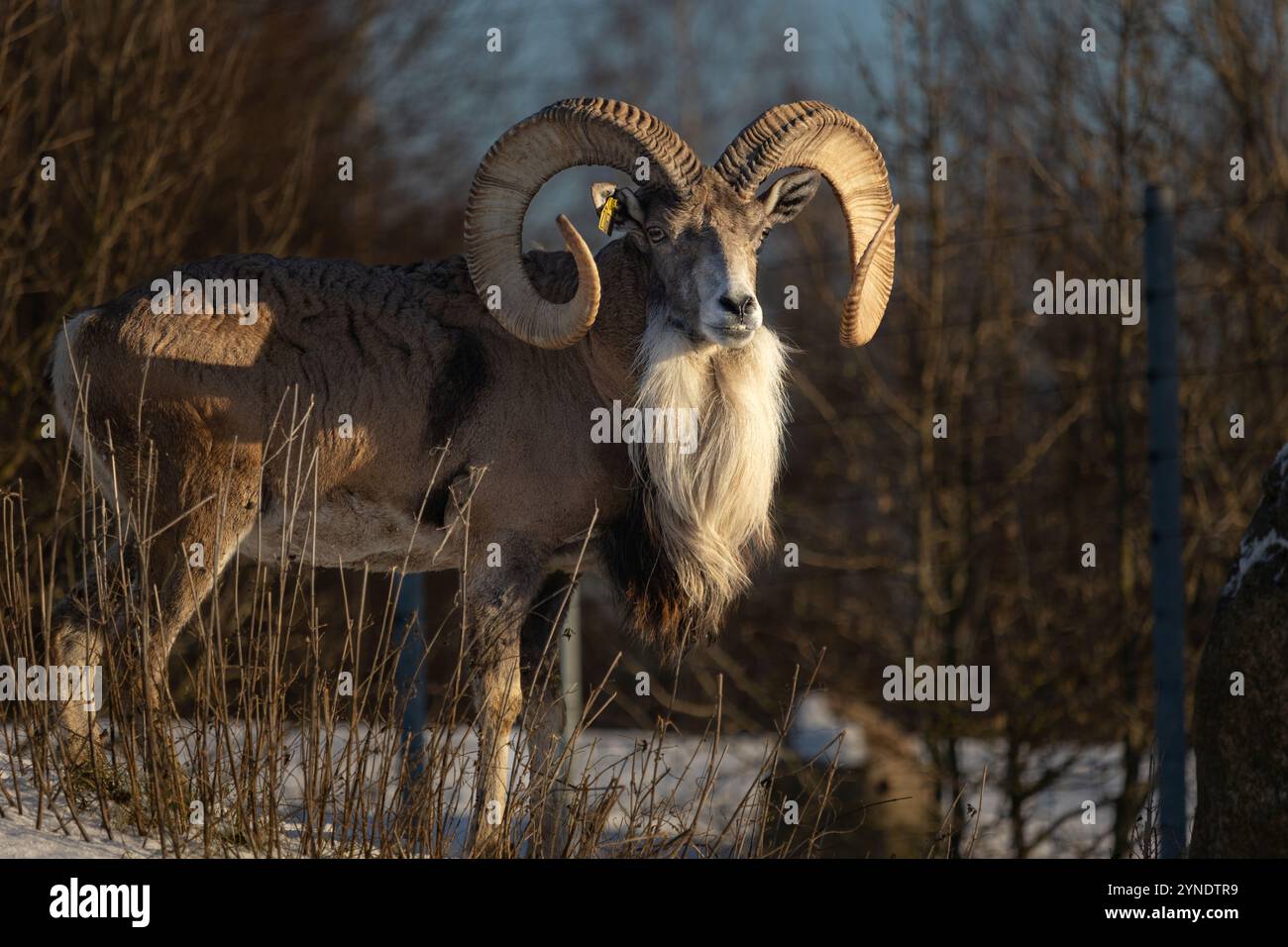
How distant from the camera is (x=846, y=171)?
7.46 metres

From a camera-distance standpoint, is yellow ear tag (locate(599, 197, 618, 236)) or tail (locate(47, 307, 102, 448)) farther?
yellow ear tag (locate(599, 197, 618, 236))

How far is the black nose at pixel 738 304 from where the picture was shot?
21.0 ft

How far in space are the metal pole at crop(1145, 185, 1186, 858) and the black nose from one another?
8.35ft

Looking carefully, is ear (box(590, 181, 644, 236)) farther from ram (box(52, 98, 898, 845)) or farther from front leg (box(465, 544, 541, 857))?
front leg (box(465, 544, 541, 857))

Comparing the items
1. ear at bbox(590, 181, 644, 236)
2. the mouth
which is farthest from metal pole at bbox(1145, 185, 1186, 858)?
ear at bbox(590, 181, 644, 236)

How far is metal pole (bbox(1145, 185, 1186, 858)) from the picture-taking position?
7562 mm

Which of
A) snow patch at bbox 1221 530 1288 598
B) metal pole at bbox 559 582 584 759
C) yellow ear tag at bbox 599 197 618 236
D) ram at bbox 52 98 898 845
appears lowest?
metal pole at bbox 559 582 584 759

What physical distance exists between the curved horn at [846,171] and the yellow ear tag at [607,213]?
454 millimetres

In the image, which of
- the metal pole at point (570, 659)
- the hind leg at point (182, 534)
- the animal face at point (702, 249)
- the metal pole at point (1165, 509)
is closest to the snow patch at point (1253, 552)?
the metal pole at point (1165, 509)

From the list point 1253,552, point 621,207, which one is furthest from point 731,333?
point 1253,552

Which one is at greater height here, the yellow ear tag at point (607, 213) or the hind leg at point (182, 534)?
the yellow ear tag at point (607, 213)

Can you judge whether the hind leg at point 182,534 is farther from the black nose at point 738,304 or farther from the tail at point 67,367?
the black nose at point 738,304
